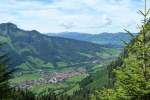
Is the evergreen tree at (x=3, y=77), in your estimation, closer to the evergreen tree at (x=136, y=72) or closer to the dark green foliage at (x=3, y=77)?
the dark green foliage at (x=3, y=77)

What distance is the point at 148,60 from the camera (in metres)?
26.6

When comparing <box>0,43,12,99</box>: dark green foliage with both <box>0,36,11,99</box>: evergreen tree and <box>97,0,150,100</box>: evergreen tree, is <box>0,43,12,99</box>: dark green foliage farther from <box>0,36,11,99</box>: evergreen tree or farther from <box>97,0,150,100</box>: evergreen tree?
<box>97,0,150,100</box>: evergreen tree

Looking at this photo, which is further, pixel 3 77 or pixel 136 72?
pixel 3 77

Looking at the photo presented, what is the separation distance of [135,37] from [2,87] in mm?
13792

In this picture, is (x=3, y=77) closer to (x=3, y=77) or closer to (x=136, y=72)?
(x=3, y=77)

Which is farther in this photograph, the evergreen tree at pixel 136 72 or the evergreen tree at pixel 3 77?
the evergreen tree at pixel 3 77

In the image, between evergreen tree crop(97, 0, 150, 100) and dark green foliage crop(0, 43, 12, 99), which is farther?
dark green foliage crop(0, 43, 12, 99)

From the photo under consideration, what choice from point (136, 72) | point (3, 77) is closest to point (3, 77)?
point (3, 77)

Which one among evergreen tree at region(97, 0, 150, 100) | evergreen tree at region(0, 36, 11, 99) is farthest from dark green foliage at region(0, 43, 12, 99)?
evergreen tree at region(97, 0, 150, 100)

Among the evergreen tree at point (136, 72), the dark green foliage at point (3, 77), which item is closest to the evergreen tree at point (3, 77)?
the dark green foliage at point (3, 77)

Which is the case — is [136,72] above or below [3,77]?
above

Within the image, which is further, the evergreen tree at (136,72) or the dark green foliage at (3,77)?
the dark green foliage at (3,77)

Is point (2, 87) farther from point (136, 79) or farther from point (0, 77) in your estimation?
point (136, 79)

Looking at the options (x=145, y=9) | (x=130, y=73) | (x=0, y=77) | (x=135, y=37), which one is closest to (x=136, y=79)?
(x=130, y=73)
